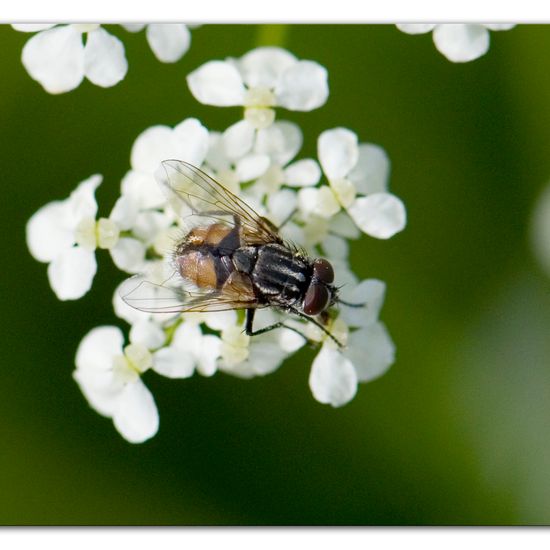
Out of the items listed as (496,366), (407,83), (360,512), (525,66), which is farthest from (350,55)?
(360,512)

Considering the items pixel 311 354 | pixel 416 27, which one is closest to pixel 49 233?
pixel 311 354

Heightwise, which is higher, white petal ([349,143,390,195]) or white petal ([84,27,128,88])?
white petal ([84,27,128,88])

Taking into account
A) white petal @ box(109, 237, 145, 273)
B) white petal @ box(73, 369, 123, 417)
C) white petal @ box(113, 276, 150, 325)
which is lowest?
white petal @ box(73, 369, 123, 417)

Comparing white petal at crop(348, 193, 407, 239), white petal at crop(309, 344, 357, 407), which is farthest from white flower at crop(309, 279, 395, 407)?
white petal at crop(348, 193, 407, 239)

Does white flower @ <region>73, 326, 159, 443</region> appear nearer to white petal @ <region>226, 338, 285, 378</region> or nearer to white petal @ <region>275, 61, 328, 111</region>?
white petal @ <region>226, 338, 285, 378</region>

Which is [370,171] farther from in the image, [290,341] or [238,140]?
[290,341]

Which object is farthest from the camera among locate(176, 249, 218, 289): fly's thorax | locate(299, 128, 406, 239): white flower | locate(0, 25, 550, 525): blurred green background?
locate(0, 25, 550, 525): blurred green background

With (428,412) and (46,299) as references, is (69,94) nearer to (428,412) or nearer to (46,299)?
(46,299)
